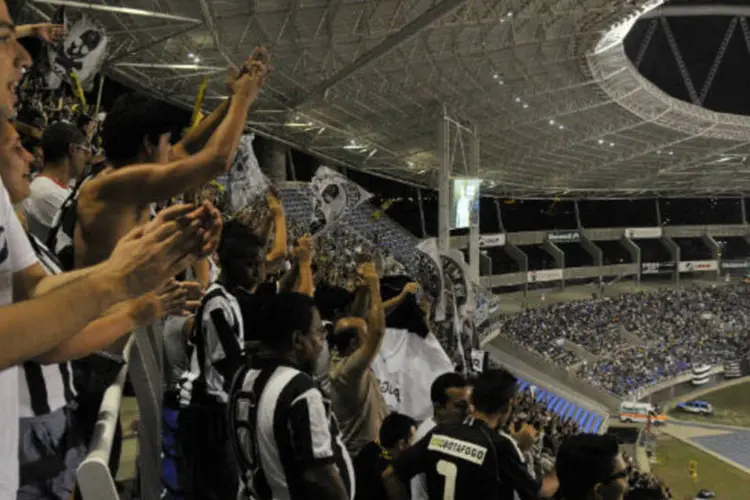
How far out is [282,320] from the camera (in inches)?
98.3

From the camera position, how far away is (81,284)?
124 cm

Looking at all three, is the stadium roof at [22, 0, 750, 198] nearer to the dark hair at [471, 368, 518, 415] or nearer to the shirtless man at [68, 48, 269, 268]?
the shirtless man at [68, 48, 269, 268]

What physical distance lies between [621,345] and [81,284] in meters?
35.7

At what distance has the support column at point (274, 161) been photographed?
90.4ft

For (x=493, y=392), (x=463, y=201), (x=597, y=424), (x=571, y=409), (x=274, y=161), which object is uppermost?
(x=493, y=392)

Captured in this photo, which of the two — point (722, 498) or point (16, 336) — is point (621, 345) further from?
point (16, 336)

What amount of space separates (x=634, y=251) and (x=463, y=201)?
2924 cm

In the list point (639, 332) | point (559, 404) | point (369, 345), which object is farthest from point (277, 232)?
point (639, 332)

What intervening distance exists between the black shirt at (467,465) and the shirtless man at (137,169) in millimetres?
1304

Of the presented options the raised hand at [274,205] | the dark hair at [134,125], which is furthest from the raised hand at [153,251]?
the raised hand at [274,205]

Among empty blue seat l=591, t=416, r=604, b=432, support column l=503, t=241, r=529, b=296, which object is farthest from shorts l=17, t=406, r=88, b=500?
support column l=503, t=241, r=529, b=296

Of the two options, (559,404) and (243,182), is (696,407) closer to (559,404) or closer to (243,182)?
(559,404)

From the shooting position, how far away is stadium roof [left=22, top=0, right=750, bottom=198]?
14.9 metres

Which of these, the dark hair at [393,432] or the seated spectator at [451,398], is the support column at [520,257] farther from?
the dark hair at [393,432]
